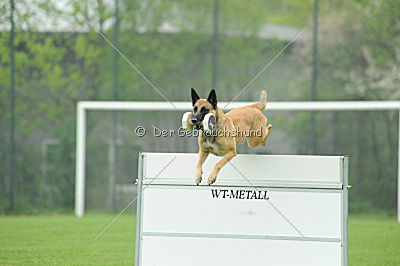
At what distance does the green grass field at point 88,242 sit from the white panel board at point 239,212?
1.83 meters

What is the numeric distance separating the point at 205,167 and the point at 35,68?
10.6 m

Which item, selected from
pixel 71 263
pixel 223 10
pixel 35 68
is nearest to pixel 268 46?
pixel 223 10

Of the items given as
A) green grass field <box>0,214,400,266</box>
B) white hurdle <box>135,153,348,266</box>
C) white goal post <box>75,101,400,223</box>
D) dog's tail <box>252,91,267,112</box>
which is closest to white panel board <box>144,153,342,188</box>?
white hurdle <box>135,153,348,266</box>

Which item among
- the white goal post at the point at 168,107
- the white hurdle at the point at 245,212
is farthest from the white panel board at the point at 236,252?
the white goal post at the point at 168,107

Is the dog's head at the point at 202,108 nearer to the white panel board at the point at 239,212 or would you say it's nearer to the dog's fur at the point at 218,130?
the dog's fur at the point at 218,130

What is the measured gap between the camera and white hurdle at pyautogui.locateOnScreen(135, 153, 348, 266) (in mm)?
6188

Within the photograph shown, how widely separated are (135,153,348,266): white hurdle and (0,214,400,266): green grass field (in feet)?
5.93

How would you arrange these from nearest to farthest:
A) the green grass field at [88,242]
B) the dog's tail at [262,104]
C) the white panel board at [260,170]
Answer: the white panel board at [260,170]
the dog's tail at [262,104]
the green grass field at [88,242]

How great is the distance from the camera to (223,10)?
17.1 metres

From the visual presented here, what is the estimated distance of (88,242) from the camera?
10.1 metres

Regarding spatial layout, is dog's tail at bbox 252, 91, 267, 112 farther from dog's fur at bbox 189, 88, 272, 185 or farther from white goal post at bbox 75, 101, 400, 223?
white goal post at bbox 75, 101, 400, 223

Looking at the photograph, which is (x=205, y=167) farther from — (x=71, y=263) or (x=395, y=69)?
(x=395, y=69)

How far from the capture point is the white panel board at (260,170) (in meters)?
6.18

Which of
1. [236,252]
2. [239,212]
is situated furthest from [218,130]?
[236,252]
